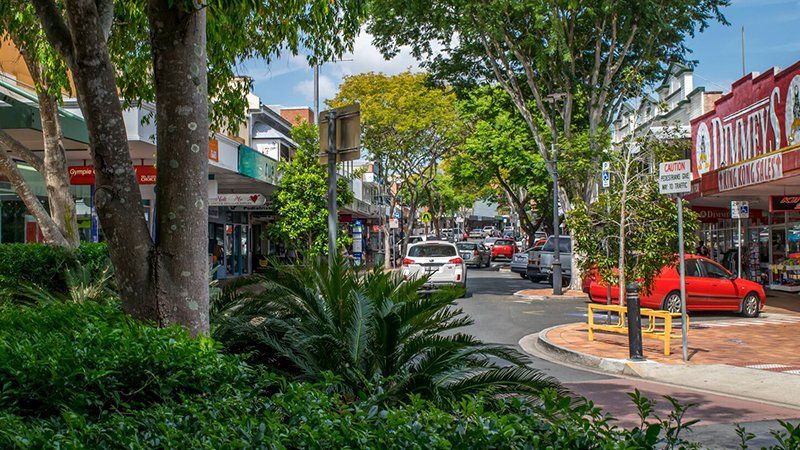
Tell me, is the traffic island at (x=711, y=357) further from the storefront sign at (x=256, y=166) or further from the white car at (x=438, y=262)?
the storefront sign at (x=256, y=166)

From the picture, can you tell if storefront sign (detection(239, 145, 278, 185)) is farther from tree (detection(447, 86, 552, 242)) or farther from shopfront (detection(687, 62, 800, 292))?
shopfront (detection(687, 62, 800, 292))

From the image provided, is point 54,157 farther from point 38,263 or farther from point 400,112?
point 400,112

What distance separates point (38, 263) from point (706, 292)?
46.9 feet

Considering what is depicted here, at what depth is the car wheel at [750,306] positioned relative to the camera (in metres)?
17.9

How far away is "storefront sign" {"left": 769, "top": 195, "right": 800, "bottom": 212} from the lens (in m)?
21.0

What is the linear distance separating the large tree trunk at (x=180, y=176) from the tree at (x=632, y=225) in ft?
35.2

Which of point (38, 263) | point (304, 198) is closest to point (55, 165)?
point (38, 263)

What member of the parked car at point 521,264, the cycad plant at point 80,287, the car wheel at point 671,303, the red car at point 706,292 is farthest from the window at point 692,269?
the parked car at point 521,264

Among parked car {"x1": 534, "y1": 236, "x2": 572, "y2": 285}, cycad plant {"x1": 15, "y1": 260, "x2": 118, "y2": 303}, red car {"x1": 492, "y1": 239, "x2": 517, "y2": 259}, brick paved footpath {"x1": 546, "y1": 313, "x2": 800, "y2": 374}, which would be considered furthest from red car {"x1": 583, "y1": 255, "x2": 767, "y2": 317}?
red car {"x1": 492, "y1": 239, "x2": 517, "y2": 259}

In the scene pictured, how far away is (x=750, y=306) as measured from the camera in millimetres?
17969

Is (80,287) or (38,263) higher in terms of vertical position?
(38,263)

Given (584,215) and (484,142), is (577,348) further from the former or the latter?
(484,142)

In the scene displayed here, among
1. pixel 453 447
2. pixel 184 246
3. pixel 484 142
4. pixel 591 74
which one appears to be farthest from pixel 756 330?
pixel 484 142

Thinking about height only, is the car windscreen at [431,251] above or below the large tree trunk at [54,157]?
below
